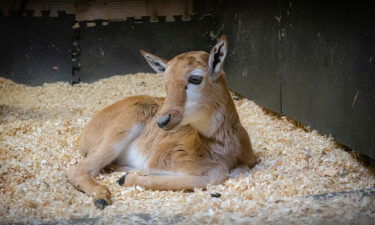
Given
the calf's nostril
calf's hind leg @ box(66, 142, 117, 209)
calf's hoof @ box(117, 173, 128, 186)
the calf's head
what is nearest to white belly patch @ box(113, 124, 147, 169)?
calf's hind leg @ box(66, 142, 117, 209)

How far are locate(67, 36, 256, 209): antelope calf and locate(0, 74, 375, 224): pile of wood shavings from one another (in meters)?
0.15

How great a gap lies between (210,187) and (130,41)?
18.7ft

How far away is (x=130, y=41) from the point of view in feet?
31.0

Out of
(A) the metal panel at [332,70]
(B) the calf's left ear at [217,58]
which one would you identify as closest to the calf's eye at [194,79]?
(B) the calf's left ear at [217,58]

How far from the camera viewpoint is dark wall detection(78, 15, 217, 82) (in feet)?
30.7

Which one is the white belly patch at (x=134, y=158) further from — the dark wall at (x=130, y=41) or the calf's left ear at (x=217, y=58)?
the dark wall at (x=130, y=41)

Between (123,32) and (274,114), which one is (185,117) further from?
(123,32)

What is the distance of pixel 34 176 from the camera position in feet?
15.2

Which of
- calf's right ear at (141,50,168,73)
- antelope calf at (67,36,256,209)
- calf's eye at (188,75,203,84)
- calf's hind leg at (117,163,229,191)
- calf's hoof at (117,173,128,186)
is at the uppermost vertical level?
calf's right ear at (141,50,168,73)

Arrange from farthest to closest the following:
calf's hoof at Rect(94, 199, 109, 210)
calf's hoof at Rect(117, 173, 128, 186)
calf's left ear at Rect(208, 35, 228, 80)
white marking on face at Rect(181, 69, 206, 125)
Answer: calf's hoof at Rect(117, 173, 128, 186)
calf's left ear at Rect(208, 35, 228, 80)
white marking on face at Rect(181, 69, 206, 125)
calf's hoof at Rect(94, 199, 109, 210)

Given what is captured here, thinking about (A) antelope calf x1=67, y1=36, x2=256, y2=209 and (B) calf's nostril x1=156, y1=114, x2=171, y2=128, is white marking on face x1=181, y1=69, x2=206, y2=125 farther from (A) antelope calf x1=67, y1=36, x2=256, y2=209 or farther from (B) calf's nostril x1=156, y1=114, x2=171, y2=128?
(B) calf's nostril x1=156, y1=114, x2=171, y2=128

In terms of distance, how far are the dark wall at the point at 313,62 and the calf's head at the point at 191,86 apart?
1.39 m

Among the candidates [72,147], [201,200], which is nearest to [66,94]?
[72,147]

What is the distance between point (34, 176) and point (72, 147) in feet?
3.38
